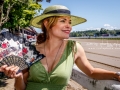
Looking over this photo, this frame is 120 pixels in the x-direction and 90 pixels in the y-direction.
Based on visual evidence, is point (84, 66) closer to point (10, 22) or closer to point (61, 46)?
point (61, 46)

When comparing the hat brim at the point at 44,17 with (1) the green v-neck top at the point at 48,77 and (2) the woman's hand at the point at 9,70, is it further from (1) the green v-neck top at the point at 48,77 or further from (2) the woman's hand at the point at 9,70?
(2) the woman's hand at the point at 9,70

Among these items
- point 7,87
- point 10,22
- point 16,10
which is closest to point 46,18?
point 7,87

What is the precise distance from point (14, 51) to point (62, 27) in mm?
679

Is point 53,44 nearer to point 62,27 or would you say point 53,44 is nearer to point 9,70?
point 62,27

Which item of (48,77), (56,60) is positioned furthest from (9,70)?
(56,60)

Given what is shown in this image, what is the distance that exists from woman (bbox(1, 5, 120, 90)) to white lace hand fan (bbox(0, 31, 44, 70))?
274mm

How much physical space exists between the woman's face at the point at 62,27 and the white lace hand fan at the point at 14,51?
17.7 inches

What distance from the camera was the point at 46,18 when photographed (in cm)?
250

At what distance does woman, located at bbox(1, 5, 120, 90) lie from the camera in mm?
2264

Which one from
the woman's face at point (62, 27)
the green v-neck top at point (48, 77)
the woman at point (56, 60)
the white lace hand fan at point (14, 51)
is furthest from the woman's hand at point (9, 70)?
the woman's face at point (62, 27)

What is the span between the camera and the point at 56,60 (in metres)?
2.42

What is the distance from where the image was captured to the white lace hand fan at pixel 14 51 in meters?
1.86

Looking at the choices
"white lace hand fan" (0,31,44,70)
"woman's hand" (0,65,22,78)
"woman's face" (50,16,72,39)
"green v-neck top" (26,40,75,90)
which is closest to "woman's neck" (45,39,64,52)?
"woman's face" (50,16,72,39)

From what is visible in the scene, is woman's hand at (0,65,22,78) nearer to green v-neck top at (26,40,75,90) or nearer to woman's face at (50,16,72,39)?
green v-neck top at (26,40,75,90)
